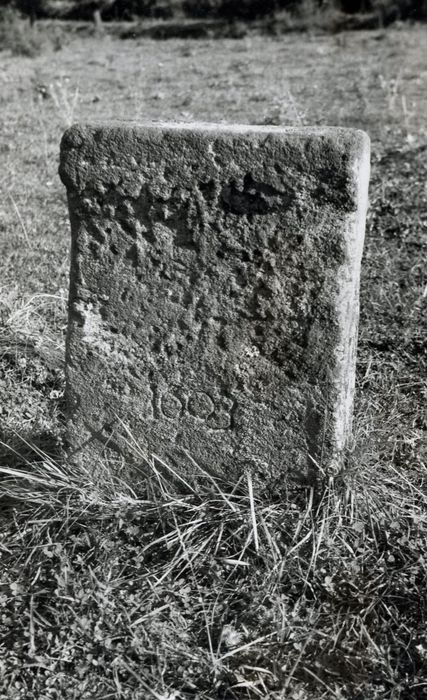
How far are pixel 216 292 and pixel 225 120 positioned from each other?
22.7 feet

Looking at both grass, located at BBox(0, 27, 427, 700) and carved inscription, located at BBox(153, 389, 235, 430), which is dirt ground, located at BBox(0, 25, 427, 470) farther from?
carved inscription, located at BBox(153, 389, 235, 430)

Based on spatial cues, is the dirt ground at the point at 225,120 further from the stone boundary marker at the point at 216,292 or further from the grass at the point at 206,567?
the stone boundary marker at the point at 216,292

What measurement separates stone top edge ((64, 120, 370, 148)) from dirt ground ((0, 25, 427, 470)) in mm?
437

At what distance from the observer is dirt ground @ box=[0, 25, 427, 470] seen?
140 inches

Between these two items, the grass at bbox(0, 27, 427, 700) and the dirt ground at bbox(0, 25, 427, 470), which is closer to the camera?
the grass at bbox(0, 27, 427, 700)

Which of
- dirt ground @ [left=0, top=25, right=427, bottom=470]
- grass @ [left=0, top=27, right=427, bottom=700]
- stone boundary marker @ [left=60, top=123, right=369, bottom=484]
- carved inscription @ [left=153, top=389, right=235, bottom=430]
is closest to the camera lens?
grass @ [left=0, top=27, right=427, bottom=700]

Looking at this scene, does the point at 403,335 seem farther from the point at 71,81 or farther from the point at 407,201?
the point at 71,81

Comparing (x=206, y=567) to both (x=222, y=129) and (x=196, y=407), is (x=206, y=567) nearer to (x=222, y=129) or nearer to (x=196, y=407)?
(x=196, y=407)

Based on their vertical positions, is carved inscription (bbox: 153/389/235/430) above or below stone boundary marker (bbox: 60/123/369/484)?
below

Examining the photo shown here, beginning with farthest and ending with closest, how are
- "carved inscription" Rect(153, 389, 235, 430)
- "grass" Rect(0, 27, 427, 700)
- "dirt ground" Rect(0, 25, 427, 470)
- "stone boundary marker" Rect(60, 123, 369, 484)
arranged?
1. "dirt ground" Rect(0, 25, 427, 470)
2. "carved inscription" Rect(153, 389, 235, 430)
3. "stone boundary marker" Rect(60, 123, 369, 484)
4. "grass" Rect(0, 27, 427, 700)

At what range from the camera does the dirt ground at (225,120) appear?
354 cm

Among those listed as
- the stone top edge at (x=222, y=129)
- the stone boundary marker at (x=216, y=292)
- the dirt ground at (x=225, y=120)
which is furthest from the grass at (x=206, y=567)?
the stone top edge at (x=222, y=129)

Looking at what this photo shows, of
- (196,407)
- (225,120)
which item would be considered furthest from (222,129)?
(225,120)

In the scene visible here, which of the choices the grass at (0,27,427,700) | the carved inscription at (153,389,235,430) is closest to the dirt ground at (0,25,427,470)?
the grass at (0,27,427,700)
